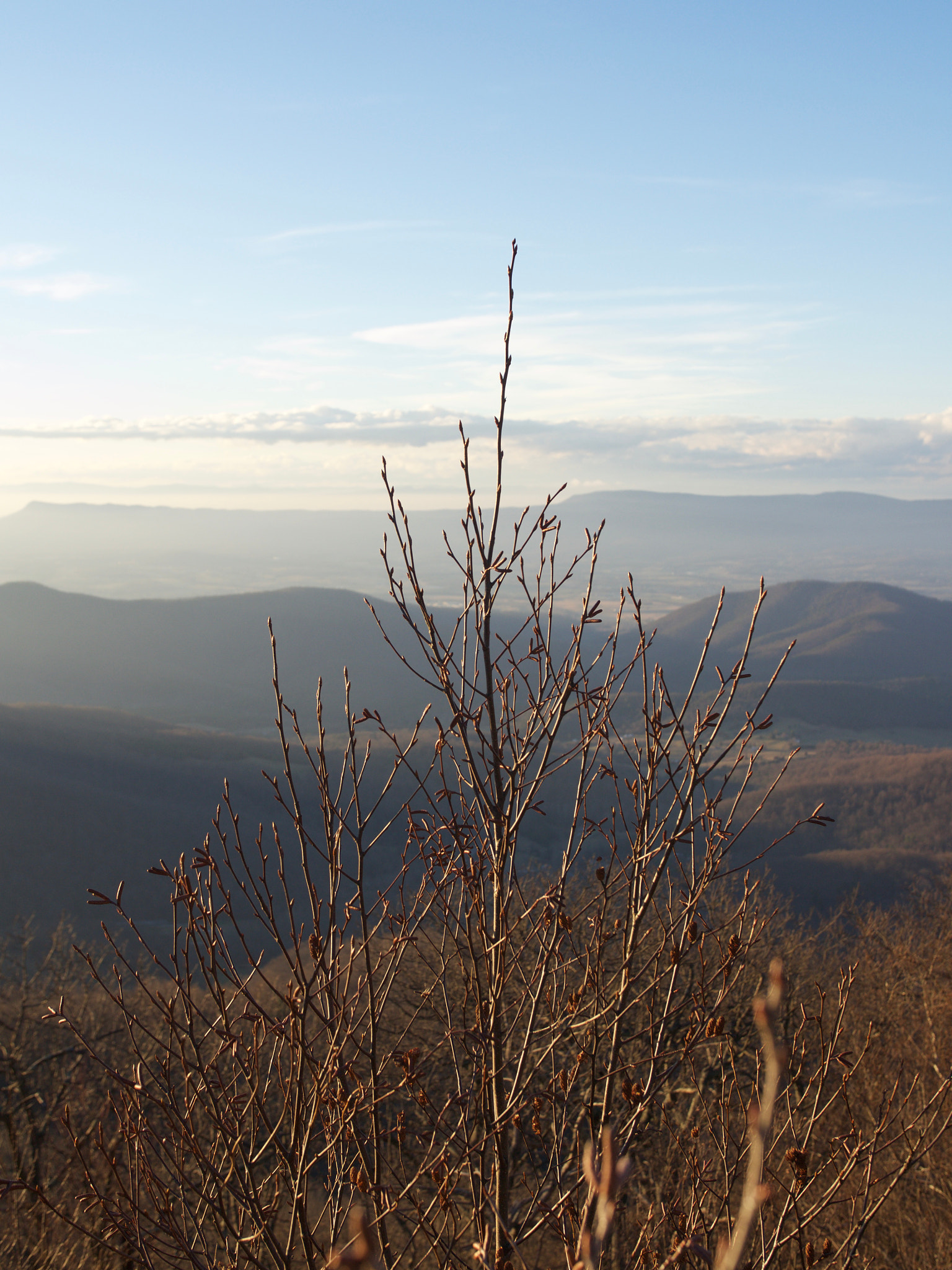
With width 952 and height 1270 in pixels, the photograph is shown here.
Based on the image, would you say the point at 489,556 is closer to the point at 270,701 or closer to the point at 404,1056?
the point at 404,1056

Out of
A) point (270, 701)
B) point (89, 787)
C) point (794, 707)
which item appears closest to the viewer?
point (89, 787)

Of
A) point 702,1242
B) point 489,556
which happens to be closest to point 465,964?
point 702,1242

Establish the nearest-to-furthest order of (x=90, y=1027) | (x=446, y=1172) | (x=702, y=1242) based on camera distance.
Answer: (x=446, y=1172), (x=702, y=1242), (x=90, y=1027)

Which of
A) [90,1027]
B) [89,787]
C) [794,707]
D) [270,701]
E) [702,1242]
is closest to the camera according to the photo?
[702,1242]

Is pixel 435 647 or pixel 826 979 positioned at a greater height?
pixel 435 647

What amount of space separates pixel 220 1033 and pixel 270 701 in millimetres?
176024

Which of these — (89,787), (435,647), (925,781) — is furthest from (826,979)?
(925,781)

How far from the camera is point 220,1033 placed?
335 centimetres

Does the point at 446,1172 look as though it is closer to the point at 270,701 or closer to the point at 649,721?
the point at 649,721

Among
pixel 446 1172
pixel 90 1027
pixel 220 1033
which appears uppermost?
pixel 220 1033

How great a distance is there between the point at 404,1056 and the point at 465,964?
70 cm

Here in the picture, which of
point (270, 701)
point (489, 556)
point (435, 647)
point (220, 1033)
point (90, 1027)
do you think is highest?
point (489, 556)

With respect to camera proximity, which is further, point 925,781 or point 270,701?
point 270,701

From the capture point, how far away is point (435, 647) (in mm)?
3732
